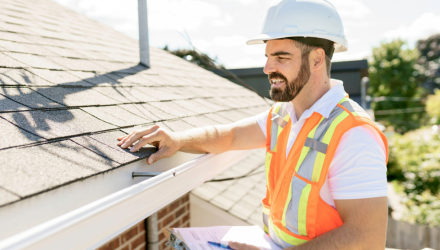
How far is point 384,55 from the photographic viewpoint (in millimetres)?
39125

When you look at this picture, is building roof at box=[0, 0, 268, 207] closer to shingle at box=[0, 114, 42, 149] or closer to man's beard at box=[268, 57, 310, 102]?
shingle at box=[0, 114, 42, 149]

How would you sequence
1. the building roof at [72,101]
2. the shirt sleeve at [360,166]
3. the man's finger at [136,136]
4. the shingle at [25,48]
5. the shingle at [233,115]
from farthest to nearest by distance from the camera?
the shingle at [233,115], the shingle at [25,48], the man's finger at [136,136], the shirt sleeve at [360,166], the building roof at [72,101]

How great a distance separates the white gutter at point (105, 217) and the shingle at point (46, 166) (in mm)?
150

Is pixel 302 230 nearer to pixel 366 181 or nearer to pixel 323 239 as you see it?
pixel 323 239

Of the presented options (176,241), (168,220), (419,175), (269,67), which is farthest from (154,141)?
(419,175)

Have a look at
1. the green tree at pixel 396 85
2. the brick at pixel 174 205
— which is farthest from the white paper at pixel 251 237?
the green tree at pixel 396 85

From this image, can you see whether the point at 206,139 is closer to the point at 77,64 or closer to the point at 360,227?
the point at 360,227

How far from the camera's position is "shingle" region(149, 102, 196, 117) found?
2.80 meters

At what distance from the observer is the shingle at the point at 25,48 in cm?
266

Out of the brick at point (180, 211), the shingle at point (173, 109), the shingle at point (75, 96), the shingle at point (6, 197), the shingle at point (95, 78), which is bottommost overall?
the brick at point (180, 211)

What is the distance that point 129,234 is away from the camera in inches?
136

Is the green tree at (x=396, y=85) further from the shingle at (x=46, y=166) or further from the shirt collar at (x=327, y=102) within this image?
the shingle at (x=46, y=166)

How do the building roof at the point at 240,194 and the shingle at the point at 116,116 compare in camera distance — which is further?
the building roof at the point at 240,194

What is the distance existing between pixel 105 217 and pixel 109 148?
0.50 meters
